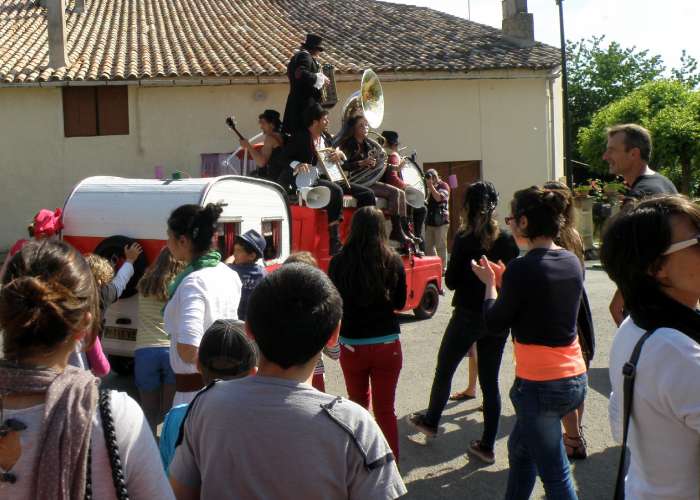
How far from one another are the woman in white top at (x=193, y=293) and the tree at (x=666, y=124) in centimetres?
2671

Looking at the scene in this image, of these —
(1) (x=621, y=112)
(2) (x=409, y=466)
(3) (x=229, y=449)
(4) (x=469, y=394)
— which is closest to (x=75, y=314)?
(3) (x=229, y=449)

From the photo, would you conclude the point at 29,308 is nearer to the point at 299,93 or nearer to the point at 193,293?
the point at 193,293

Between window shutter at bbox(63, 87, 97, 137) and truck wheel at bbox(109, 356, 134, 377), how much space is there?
1168 cm

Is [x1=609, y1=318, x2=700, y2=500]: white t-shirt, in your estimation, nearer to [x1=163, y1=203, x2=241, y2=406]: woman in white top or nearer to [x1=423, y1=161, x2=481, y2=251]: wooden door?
[x1=163, y1=203, x2=241, y2=406]: woman in white top

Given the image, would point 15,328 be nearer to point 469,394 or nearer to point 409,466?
point 409,466

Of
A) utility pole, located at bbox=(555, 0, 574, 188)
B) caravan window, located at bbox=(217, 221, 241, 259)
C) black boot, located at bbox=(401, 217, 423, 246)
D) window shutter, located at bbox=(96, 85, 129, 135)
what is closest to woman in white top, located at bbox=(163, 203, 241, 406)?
caravan window, located at bbox=(217, 221, 241, 259)

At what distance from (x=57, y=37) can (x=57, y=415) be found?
1774 centimetres

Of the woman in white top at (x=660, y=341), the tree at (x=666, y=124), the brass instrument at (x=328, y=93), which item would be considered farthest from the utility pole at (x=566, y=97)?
the woman in white top at (x=660, y=341)

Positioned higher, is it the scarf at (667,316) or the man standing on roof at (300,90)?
the man standing on roof at (300,90)

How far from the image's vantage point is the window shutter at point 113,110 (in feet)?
57.5

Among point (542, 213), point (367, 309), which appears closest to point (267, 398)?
point (542, 213)

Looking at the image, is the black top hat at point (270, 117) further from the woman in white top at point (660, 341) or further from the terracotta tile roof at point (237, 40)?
the terracotta tile roof at point (237, 40)

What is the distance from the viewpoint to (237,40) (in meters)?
20.0

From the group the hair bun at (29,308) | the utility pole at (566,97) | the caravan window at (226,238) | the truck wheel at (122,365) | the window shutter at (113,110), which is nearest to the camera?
the hair bun at (29,308)
